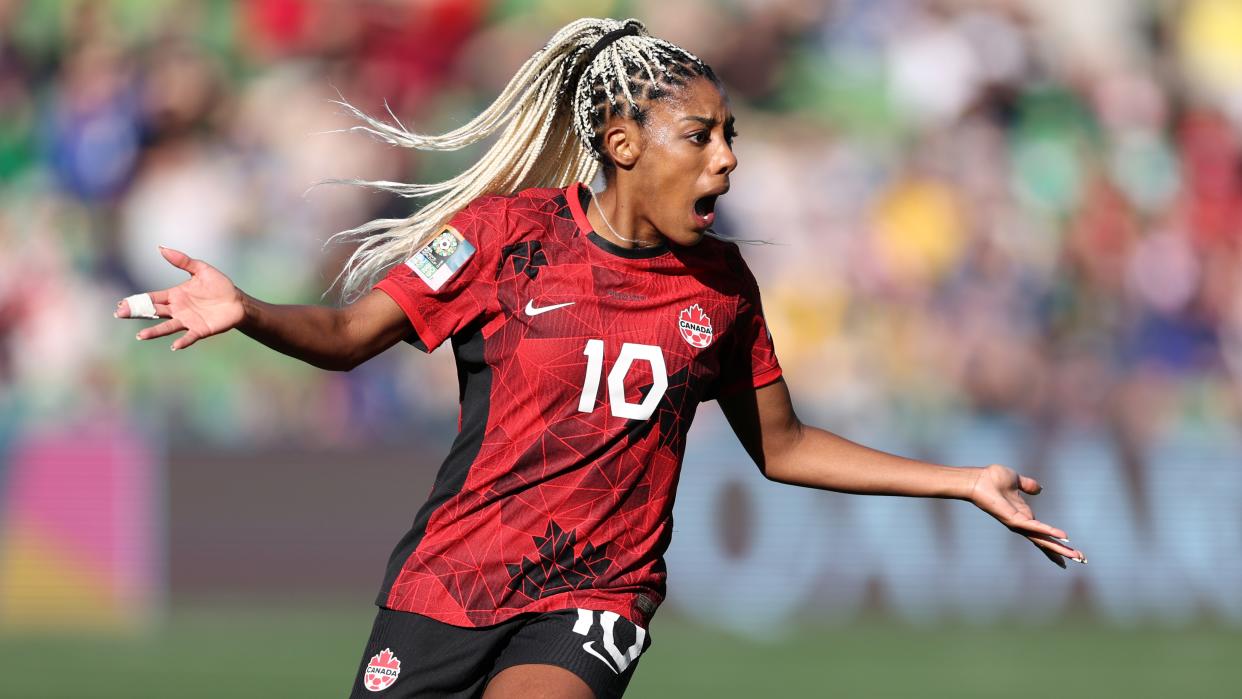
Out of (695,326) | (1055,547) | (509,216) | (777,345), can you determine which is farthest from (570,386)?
(777,345)

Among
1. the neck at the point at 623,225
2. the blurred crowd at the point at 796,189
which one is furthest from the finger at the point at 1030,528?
the blurred crowd at the point at 796,189

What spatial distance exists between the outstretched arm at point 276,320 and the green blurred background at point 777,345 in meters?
5.30

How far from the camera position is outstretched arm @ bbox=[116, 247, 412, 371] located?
369 centimetres

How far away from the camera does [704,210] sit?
433 centimetres

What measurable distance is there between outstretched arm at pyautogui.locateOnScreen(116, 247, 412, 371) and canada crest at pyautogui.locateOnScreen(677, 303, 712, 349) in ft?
2.34

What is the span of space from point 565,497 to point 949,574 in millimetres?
7614

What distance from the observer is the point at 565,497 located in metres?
4.20

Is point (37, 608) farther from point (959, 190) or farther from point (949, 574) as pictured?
point (959, 190)

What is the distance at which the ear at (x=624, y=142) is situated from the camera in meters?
4.35

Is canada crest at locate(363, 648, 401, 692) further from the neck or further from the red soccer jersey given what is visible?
the neck

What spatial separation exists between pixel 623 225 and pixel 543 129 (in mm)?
490

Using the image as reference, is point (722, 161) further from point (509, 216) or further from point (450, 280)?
point (450, 280)

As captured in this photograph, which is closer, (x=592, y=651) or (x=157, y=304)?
(x=157, y=304)

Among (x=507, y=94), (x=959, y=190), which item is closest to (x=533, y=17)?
(x=959, y=190)
